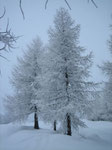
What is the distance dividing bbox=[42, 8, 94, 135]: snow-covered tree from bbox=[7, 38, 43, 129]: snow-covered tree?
195cm

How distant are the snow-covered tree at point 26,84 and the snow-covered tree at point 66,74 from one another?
195cm

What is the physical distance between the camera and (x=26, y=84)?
427 inches

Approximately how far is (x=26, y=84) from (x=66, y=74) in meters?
4.38

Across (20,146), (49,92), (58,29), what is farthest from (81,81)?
(20,146)

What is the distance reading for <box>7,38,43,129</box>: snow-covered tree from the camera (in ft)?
33.5

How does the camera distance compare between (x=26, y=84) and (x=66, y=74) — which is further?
(x=26, y=84)

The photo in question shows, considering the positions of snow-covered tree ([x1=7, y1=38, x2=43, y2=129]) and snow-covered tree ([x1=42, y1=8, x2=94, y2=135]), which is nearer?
snow-covered tree ([x1=42, y1=8, x2=94, y2=135])

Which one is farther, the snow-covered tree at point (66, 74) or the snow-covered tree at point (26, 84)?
the snow-covered tree at point (26, 84)

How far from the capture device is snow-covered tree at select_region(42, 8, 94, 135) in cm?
763

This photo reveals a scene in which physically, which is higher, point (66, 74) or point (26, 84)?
point (66, 74)

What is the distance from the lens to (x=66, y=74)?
8.29 m

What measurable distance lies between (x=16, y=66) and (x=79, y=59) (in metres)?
6.56

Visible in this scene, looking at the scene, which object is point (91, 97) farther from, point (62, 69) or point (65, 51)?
point (65, 51)

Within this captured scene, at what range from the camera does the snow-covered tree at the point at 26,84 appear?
10.2 m
